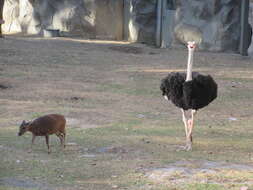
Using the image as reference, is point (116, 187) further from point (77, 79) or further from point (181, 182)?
point (77, 79)

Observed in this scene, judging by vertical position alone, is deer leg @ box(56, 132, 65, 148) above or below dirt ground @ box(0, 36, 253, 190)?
above

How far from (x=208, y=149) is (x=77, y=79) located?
20.4 feet

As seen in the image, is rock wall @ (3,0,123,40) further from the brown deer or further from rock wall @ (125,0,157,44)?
the brown deer

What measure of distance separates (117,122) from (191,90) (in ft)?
6.97

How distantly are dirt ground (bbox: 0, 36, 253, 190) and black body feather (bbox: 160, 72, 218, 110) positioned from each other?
0.59 metres

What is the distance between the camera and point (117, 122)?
31.7 ft

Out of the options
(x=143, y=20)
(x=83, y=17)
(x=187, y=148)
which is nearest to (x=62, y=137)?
(x=187, y=148)

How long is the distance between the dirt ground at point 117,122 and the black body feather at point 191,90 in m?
0.59

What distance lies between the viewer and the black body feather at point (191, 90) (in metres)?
7.82

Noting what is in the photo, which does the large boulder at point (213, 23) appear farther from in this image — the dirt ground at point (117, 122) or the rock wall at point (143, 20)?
the rock wall at point (143, 20)

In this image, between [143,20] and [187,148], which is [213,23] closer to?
[143,20]

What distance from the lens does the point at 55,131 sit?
7629 mm

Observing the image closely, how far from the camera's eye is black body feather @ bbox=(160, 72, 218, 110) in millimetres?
7820

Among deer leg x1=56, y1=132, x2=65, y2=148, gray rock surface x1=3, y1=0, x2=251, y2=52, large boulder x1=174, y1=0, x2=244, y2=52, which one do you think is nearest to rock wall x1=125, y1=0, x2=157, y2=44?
gray rock surface x1=3, y1=0, x2=251, y2=52
